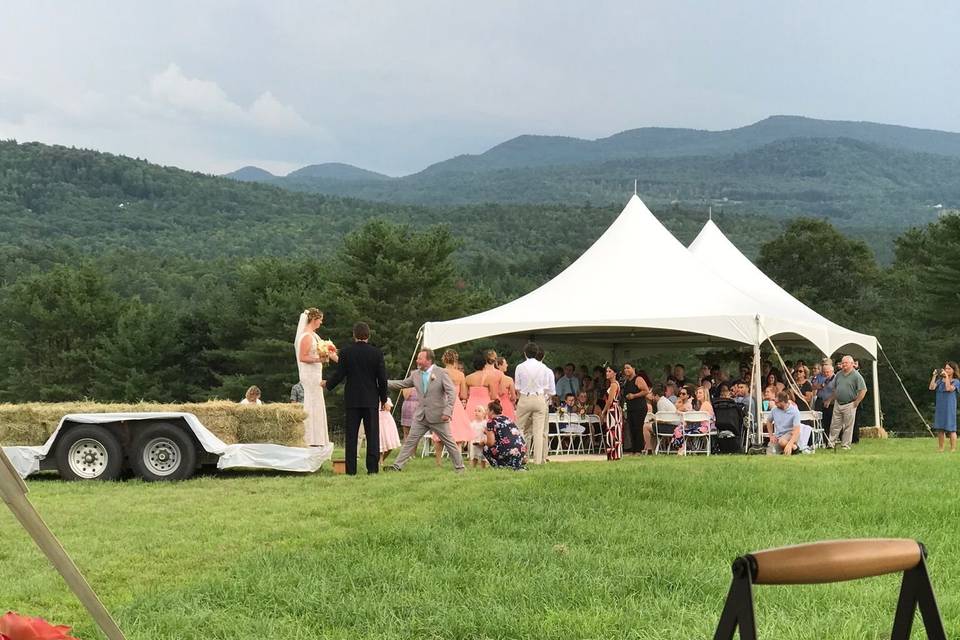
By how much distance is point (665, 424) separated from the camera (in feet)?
58.0

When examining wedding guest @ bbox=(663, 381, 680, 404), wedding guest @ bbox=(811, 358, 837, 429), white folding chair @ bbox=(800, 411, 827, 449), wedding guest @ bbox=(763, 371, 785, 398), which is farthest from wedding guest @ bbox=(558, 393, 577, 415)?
wedding guest @ bbox=(811, 358, 837, 429)

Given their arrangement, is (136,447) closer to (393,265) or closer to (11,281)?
(393,265)

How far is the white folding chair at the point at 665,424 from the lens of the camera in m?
17.4

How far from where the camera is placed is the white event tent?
56.3ft

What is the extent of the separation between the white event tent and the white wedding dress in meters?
4.45

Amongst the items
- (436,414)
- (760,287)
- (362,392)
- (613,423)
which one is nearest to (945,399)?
(613,423)

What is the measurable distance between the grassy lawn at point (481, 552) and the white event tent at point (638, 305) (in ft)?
21.0

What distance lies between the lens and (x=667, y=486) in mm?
9211

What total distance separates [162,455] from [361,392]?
7.74ft

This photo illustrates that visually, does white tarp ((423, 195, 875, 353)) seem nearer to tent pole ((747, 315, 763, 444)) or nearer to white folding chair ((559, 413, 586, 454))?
tent pole ((747, 315, 763, 444))

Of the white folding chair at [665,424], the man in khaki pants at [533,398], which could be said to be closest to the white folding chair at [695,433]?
the white folding chair at [665,424]

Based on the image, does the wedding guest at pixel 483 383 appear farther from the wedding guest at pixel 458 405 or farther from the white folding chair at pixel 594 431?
the white folding chair at pixel 594 431

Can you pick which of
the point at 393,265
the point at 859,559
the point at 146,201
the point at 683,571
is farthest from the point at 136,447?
the point at 146,201

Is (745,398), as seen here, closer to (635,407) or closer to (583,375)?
(635,407)
